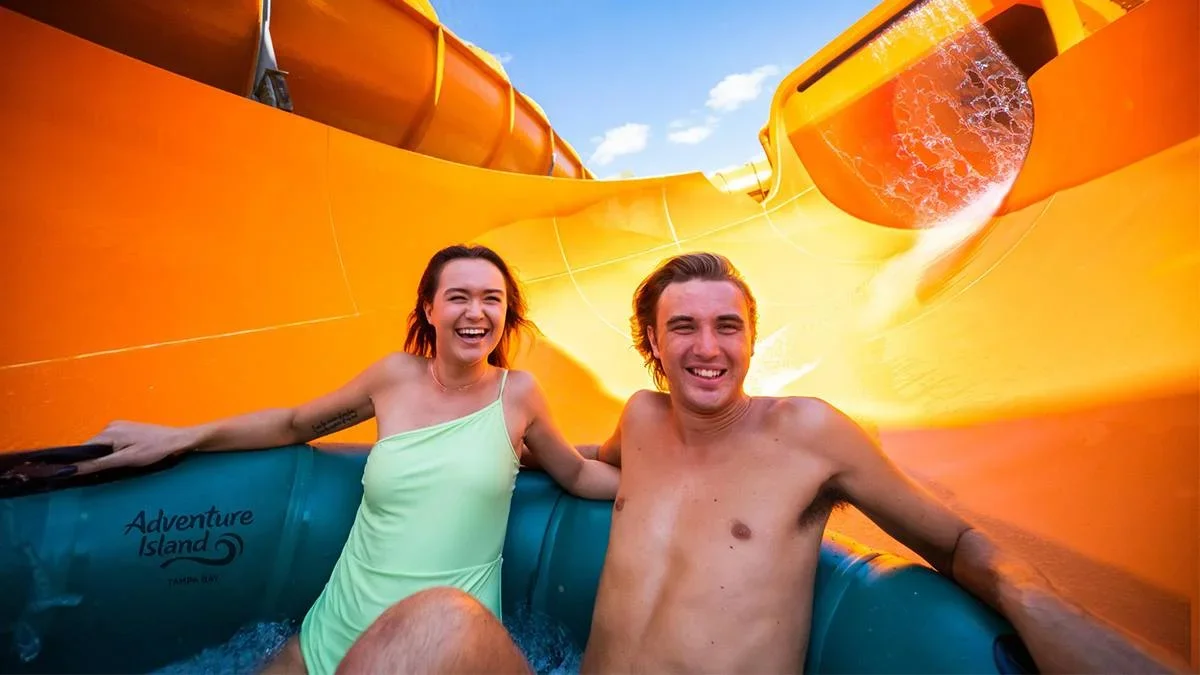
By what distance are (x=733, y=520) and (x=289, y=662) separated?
89 centimetres

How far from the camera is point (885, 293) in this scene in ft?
9.21

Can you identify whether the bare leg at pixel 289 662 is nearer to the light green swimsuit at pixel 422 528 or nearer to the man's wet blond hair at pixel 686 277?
the light green swimsuit at pixel 422 528

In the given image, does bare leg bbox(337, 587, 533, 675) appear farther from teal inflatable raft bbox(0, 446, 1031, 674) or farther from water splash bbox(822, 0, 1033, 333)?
water splash bbox(822, 0, 1033, 333)

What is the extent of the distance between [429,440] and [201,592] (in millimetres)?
621

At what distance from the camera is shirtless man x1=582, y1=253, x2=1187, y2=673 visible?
0.90 meters

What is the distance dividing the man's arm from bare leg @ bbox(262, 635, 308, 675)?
1.03 meters

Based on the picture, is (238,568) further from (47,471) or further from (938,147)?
(938,147)

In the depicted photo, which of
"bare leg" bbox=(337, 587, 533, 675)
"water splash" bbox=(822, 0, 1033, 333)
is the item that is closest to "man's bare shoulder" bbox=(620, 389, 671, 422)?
"bare leg" bbox=(337, 587, 533, 675)

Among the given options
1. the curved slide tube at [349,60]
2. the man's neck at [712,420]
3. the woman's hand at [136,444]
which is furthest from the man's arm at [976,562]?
the curved slide tube at [349,60]

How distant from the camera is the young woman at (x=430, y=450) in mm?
1087

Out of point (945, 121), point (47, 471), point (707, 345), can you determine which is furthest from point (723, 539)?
point (945, 121)

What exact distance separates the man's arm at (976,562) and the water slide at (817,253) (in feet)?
2.10

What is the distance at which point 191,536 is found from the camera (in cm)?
122

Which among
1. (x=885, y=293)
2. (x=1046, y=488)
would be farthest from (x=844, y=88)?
(x=1046, y=488)
